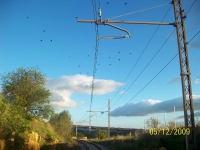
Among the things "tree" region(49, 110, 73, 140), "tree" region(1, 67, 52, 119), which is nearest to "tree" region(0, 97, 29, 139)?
"tree" region(1, 67, 52, 119)

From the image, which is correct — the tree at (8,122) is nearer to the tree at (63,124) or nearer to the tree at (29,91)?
the tree at (29,91)

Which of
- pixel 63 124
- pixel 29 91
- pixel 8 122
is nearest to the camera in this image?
pixel 8 122

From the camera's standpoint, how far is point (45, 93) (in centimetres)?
3616

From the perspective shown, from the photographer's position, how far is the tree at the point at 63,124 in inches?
2640

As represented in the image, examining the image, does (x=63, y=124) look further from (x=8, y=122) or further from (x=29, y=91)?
(x=8, y=122)

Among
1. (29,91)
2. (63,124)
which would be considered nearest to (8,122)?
(29,91)

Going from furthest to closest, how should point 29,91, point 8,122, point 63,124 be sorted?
point 63,124 → point 29,91 → point 8,122

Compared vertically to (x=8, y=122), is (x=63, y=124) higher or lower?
lower

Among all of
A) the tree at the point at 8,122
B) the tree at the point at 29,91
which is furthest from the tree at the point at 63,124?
the tree at the point at 8,122

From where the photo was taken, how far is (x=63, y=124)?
6994 cm

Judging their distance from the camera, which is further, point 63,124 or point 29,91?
point 63,124

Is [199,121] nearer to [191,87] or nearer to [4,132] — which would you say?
[191,87]

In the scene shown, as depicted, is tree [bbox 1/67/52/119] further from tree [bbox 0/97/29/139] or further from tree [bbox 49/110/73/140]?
tree [bbox 49/110/73/140]

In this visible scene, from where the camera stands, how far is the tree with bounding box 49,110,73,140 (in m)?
67.1
